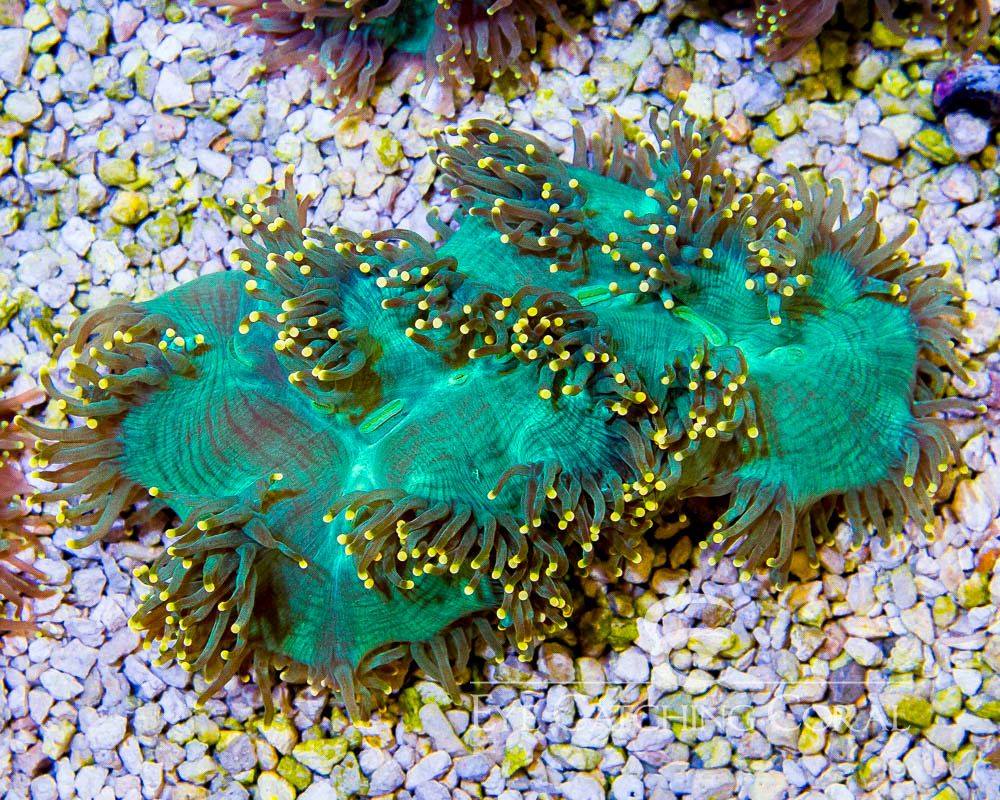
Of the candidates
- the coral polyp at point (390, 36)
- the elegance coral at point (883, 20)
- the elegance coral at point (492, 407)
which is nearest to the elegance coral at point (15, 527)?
the elegance coral at point (492, 407)

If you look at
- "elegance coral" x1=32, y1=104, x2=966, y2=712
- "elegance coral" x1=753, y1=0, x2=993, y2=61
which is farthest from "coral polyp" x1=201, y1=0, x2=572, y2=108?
"elegance coral" x1=753, y1=0, x2=993, y2=61

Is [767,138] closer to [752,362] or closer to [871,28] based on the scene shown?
[871,28]

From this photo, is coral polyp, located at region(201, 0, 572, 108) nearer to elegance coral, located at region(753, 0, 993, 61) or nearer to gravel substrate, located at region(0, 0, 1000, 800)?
gravel substrate, located at region(0, 0, 1000, 800)

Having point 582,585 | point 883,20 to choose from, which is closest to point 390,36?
point 883,20

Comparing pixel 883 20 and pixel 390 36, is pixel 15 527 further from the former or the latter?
pixel 883 20

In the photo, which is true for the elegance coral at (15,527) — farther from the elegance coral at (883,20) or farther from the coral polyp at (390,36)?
the elegance coral at (883,20)

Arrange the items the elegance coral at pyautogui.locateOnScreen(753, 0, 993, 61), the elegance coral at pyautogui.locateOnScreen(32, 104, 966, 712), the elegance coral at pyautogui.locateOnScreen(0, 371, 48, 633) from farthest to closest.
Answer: the elegance coral at pyautogui.locateOnScreen(753, 0, 993, 61) → the elegance coral at pyautogui.locateOnScreen(0, 371, 48, 633) → the elegance coral at pyautogui.locateOnScreen(32, 104, 966, 712)
